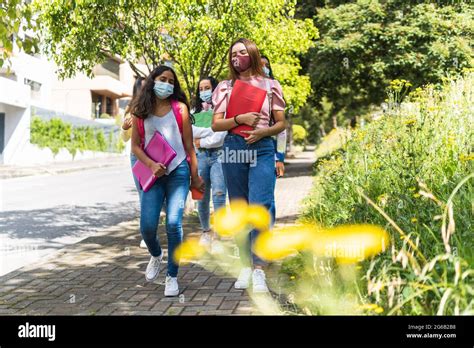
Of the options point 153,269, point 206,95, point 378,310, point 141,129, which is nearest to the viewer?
point 378,310

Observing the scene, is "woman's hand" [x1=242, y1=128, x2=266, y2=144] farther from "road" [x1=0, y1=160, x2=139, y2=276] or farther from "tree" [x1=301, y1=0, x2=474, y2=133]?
"tree" [x1=301, y1=0, x2=474, y2=133]

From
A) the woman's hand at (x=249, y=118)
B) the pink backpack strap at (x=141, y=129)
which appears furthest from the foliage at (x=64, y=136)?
the woman's hand at (x=249, y=118)

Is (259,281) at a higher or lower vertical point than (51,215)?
higher

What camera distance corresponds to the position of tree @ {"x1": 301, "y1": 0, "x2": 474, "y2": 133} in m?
18.9

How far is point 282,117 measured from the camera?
5098 mm

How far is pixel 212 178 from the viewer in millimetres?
7020

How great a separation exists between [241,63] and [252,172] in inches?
35.4

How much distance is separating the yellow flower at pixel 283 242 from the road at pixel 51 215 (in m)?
2.77

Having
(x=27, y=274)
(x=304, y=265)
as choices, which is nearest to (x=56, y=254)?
(x=27, y=274)

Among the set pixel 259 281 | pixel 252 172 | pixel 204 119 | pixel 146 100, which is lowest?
pixel 259 281

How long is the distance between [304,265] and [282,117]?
139 cm

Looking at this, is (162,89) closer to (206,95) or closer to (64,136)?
(206,95)

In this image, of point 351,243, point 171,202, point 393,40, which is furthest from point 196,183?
point 393,40

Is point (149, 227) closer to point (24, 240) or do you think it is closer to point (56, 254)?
point (56, 254)
